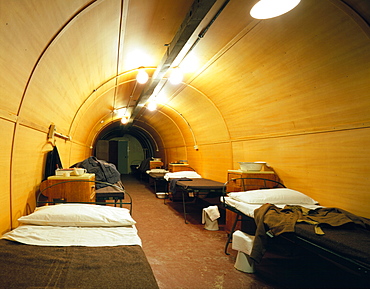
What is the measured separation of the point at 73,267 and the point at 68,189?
2.30 meters

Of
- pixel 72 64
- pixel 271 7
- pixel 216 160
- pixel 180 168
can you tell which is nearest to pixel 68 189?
pixel 72 64

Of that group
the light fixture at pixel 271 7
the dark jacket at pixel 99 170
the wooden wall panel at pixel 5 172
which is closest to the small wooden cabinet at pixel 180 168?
the dark jacket at pixel 99 170

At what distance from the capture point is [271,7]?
7.12 ft

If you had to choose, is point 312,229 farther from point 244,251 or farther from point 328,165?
point 328,165

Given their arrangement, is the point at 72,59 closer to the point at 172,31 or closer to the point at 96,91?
the point at 172,31

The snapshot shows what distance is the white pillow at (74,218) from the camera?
240cm

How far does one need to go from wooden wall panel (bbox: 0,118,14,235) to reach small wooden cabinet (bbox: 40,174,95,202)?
107cm

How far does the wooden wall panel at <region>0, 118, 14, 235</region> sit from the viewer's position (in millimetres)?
2326

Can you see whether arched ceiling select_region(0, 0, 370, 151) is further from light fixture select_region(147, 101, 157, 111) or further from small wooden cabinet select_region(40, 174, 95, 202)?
light fixture select_region(147, 101, 157, 111)

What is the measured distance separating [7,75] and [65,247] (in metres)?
1.64

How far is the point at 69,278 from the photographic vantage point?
1.50 m

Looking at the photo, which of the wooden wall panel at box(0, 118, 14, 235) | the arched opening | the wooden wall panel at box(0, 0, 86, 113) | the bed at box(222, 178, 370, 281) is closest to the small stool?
the bed at box(222, 178, 370, 281)

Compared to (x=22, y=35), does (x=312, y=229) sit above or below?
below

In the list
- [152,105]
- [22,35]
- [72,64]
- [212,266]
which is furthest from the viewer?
[152,105]
